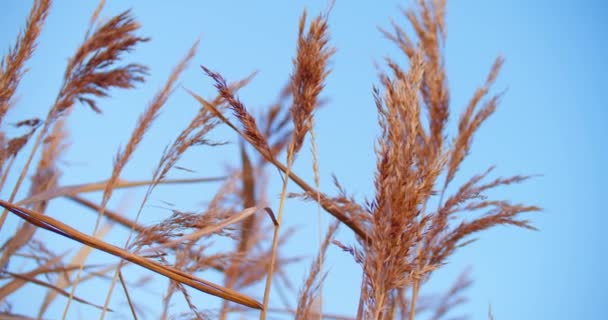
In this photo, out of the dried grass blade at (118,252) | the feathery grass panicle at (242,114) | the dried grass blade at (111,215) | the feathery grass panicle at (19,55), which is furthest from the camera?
the dried grass blade at (111,215)

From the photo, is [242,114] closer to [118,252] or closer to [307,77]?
[307,77]

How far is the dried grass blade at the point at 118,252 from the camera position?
3.25 feet

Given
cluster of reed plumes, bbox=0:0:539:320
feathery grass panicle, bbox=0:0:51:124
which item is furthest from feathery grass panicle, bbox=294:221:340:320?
feathery grass panicle, bbox=0:0:51:124

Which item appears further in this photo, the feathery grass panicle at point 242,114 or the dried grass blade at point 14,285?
the dried grass blade at point 14,285

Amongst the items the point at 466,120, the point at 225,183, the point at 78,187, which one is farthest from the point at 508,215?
the point at 78,187

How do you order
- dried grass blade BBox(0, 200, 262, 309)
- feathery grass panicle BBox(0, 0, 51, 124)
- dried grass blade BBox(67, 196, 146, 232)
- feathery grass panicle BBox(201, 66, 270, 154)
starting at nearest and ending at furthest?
dried grass blade BBox(0, 200, 262, 309) < feathery grass panicle BBox(201, 66, 270, 154) < feathery grass panicle BBox(0, 0, 51, 124) < dried grass blade BBox(67, 196, 146, 232)

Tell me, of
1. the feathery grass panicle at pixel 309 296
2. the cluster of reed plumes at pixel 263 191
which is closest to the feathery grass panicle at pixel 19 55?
the cluster of reed plumes at pixel 263 191

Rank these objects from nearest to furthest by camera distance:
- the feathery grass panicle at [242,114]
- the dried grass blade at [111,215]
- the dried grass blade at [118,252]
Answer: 1. the dried grass blade at [118,252]
2. the feathery grass panicle at [242,114]
3. the dried grass blade at [111,215]

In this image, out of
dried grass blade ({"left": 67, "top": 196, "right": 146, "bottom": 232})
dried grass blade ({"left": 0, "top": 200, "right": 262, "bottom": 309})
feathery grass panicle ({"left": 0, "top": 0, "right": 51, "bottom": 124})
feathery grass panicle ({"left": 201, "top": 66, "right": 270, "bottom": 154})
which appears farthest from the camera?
dried grass blade ({"left": 67, "top": 196, "right": 146, "bottom": 232})

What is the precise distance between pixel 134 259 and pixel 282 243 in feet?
6.89

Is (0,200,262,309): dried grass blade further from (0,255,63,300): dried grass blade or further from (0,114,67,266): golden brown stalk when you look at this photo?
(0,114,67,266): golden brown stalk

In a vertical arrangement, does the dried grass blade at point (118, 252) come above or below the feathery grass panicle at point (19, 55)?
below

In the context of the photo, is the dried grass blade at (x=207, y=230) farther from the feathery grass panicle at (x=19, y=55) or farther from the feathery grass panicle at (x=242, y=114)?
the feathery grass panicle at (x=19, y=55)

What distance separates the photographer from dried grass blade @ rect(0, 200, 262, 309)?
992 mm
